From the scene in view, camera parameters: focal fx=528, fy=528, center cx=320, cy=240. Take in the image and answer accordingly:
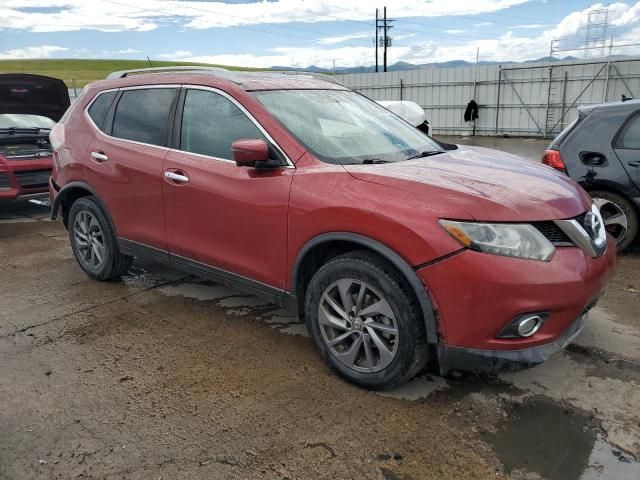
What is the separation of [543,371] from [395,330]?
3.45ft

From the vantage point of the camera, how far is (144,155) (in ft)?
12.9

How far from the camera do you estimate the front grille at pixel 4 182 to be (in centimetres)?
724

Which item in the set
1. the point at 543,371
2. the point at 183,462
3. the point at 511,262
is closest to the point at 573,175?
the point at 543,371

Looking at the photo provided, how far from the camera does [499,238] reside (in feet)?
8.05

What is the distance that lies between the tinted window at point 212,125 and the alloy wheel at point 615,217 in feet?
11.9

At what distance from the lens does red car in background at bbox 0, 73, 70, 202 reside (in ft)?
24.0

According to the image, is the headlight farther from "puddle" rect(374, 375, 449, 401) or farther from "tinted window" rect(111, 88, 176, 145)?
"tinted window" rect(111, 88, 176, 145)

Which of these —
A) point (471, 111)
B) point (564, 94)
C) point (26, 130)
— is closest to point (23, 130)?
point (26, 130)

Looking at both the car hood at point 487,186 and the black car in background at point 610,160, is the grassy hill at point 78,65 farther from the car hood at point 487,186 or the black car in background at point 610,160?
the car hood at point 487,186

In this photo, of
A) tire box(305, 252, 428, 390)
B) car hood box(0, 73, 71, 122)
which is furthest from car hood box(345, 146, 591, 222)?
car hood box(0, 73, 71, 122)

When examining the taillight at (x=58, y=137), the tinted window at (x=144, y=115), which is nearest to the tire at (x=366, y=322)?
the tinted window at (x=144, y=115)

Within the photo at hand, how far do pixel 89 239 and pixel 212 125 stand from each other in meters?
1.92

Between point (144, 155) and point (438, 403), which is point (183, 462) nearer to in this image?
point (438, 403)

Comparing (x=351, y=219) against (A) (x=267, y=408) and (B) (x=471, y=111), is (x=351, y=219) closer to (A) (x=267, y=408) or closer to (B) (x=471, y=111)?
(A) (x=267, y=408)
